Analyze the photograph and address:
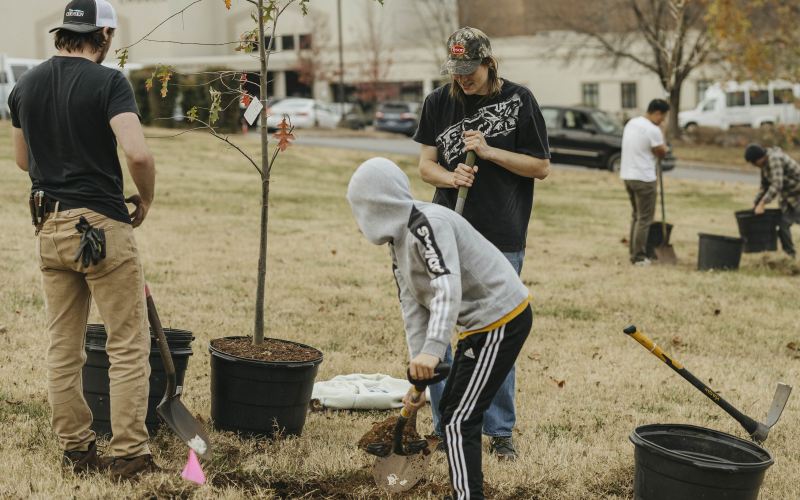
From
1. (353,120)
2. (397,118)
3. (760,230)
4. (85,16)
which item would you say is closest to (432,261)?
(85,16)

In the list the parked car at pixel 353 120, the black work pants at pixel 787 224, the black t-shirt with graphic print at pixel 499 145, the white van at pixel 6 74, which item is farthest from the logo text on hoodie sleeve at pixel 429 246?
the parked car at pixel 353 120

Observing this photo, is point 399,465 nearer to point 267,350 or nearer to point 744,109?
point 267,350

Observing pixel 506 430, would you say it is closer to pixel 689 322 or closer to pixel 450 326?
pixel 450 326

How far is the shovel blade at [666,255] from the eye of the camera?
31.4 ft

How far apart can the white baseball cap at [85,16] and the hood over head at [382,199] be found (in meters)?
1.18

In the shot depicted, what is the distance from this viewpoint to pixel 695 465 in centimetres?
287

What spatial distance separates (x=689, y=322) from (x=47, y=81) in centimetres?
554

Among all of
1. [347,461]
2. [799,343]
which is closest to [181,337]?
[347,461]

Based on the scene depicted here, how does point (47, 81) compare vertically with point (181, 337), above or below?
above

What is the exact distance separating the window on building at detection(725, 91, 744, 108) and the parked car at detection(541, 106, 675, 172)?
12752 millimetres

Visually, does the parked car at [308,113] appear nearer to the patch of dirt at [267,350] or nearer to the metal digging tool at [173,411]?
the patch of dirt at [267,350]

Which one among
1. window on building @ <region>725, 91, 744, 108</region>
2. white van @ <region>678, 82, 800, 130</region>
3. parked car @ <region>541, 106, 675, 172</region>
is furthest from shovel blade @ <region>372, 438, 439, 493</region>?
window on building @ <region>725, 91, 744, 108</region>

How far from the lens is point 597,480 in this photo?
12.3 feet

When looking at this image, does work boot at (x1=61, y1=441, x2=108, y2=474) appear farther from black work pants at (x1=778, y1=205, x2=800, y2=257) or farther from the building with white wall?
the building with white wall
